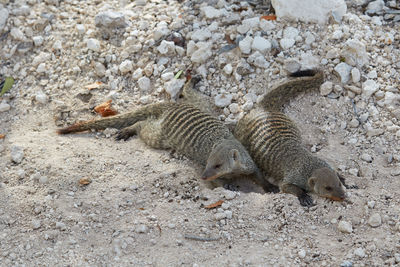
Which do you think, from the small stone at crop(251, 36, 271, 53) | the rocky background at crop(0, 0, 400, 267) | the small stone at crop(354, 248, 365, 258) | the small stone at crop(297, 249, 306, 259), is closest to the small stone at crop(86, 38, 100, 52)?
the rocky background at crop(0, 0, 400, 267)

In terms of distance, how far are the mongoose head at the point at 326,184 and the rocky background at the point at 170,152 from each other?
6 cm

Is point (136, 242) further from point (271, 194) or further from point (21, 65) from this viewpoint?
point (21, 65)

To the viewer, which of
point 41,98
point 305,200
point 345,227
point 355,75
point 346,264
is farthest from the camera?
point 41,98

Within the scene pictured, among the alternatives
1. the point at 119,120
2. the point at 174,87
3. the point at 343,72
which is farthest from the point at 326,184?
the point at 119,120

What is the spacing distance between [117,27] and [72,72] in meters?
0.54

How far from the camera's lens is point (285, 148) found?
327 cm

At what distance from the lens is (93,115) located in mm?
3832

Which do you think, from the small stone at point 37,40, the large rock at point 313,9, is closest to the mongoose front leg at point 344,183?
the large rock at point 313,9

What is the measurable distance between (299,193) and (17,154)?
1829mm

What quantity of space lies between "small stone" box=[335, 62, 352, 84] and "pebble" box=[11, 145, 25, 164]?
2.22m

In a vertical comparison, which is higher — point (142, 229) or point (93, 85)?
point (93, 85)

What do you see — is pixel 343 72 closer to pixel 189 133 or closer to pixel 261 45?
pixel 261 45

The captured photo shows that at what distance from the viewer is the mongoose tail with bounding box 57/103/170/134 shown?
3637 mm

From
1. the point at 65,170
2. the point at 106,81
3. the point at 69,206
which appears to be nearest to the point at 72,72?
the point at 106,81
